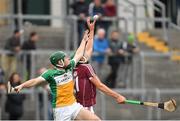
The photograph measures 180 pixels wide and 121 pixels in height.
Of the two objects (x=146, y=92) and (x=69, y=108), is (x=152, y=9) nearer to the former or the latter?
(x=146, y=92)

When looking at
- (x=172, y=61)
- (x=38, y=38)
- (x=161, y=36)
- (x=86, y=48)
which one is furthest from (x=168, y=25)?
(x=86, y=48)

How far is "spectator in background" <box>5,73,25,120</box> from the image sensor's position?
70.9 feet

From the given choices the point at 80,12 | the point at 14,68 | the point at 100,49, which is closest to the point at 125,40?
the point at 80,12

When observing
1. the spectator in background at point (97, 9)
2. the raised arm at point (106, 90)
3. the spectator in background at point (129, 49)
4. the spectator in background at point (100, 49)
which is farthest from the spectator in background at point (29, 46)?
the raised arm at point (106, 90)

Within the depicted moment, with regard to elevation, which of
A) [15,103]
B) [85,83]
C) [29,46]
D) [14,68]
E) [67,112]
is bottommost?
[15,103]

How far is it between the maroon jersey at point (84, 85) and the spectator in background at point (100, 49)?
23.7 feet

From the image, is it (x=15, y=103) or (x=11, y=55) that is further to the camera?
(x=11, y=55)

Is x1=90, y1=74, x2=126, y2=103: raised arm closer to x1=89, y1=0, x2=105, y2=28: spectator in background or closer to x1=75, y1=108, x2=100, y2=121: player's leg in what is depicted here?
x1=75, y1=108, x2=100, y2=121: player's leg

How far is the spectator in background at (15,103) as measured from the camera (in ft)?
70.9

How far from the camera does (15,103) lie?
71.4 feet

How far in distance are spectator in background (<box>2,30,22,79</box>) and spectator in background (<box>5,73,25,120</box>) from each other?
1174 mm

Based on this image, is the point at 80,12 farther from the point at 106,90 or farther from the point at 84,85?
the point at 106,90

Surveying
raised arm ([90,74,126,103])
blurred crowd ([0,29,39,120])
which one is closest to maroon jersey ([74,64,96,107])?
raised arm ([90,74,126,103])

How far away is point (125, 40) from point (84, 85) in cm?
993
